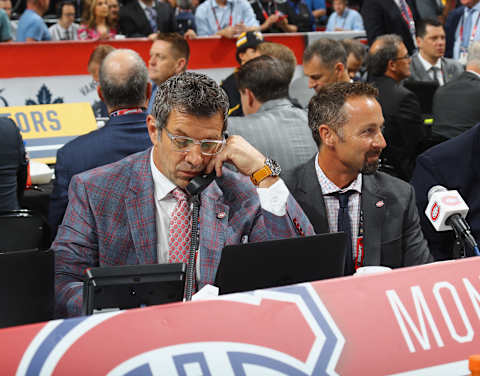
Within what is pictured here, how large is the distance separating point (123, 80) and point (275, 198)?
5.47 ft

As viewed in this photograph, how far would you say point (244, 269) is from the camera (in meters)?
1.77

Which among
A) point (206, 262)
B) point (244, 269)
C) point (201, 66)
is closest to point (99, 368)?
point (244, 269)

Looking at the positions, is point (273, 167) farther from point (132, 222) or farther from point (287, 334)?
point (287, 334)

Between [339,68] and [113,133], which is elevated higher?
[339,68]

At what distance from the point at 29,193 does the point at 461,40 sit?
7060 mm

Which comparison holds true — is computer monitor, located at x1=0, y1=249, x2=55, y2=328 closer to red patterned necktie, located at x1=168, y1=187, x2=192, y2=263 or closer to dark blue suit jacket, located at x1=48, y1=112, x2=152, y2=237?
red patterned necktie, located at x1=168, y1=187, x2=192, y2=263

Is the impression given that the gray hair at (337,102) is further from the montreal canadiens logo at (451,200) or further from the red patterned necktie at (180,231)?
the red patterned necktie at (180,231)

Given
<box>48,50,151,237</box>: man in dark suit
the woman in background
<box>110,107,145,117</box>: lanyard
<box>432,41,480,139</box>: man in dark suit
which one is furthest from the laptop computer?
the woman in background

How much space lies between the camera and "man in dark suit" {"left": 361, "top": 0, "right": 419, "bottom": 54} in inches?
345

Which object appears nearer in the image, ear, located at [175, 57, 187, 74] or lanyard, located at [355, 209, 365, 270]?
lanyard, located at [355, 209, 365, 270]

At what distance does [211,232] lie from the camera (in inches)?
95.6

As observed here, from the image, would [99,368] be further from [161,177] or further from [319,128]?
[319,128]

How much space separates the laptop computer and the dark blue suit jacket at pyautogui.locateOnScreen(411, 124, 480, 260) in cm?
152

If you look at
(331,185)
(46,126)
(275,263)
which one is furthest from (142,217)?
(46,126)
